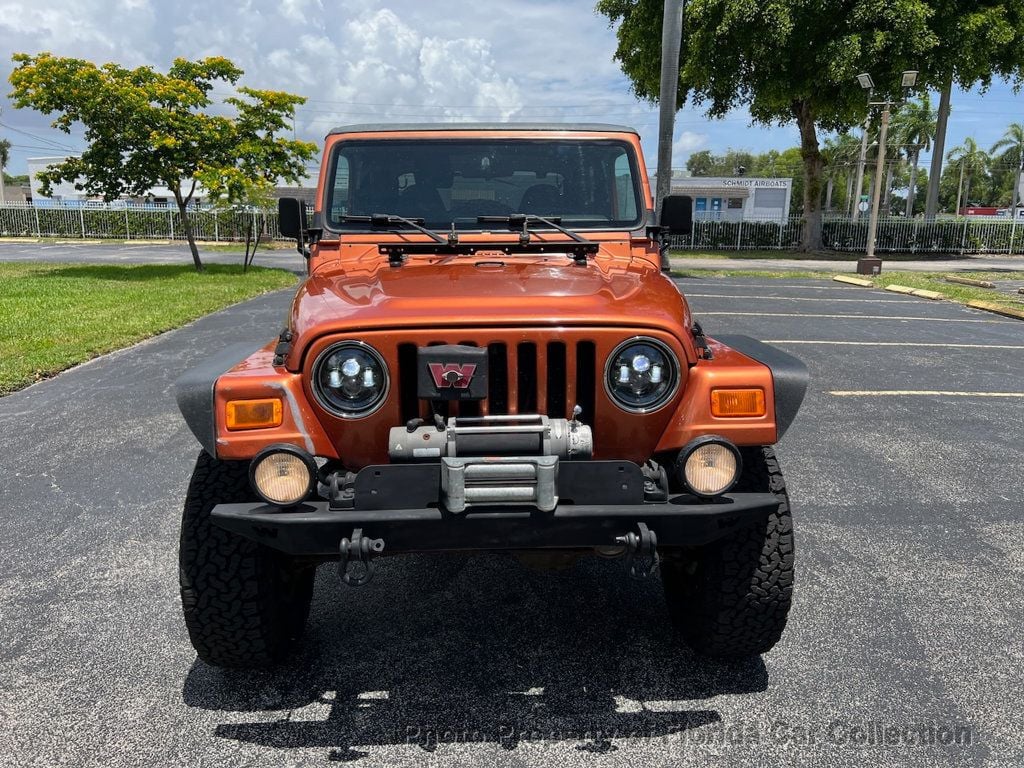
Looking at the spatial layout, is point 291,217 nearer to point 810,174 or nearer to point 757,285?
point 757,285

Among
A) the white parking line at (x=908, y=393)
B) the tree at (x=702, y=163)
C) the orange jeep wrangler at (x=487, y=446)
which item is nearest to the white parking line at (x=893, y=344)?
the white parking line at (x=908, y=393)

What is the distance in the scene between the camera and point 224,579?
257cm

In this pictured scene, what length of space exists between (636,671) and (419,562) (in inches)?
48.8

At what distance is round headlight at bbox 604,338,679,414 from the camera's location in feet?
7.97

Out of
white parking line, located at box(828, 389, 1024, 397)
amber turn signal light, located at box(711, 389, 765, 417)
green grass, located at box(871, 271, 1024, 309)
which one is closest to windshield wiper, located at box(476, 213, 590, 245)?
amber turn signal light, located at box(711, 389, 765, 417)

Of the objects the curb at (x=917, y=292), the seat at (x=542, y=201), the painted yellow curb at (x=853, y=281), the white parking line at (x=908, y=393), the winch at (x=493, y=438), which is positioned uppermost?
the seat at (x=542, y=201)

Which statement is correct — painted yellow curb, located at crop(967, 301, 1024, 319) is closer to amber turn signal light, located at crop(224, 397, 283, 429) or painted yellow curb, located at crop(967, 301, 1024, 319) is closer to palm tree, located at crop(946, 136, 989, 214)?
amber turn signal light, located at crop(224, 397, 283, 429)

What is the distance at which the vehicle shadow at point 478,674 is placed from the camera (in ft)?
8.17

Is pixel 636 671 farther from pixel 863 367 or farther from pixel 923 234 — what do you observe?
pixel 923 234

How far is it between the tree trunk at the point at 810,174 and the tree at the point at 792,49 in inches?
2.8

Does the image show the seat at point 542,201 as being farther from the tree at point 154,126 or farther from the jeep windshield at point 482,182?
the tree at point 154,126

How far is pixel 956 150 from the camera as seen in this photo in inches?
3034

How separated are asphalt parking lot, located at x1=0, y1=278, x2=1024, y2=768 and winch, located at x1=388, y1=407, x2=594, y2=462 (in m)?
0.92

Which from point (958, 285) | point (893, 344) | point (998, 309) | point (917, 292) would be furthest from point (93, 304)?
point (958, 285)
